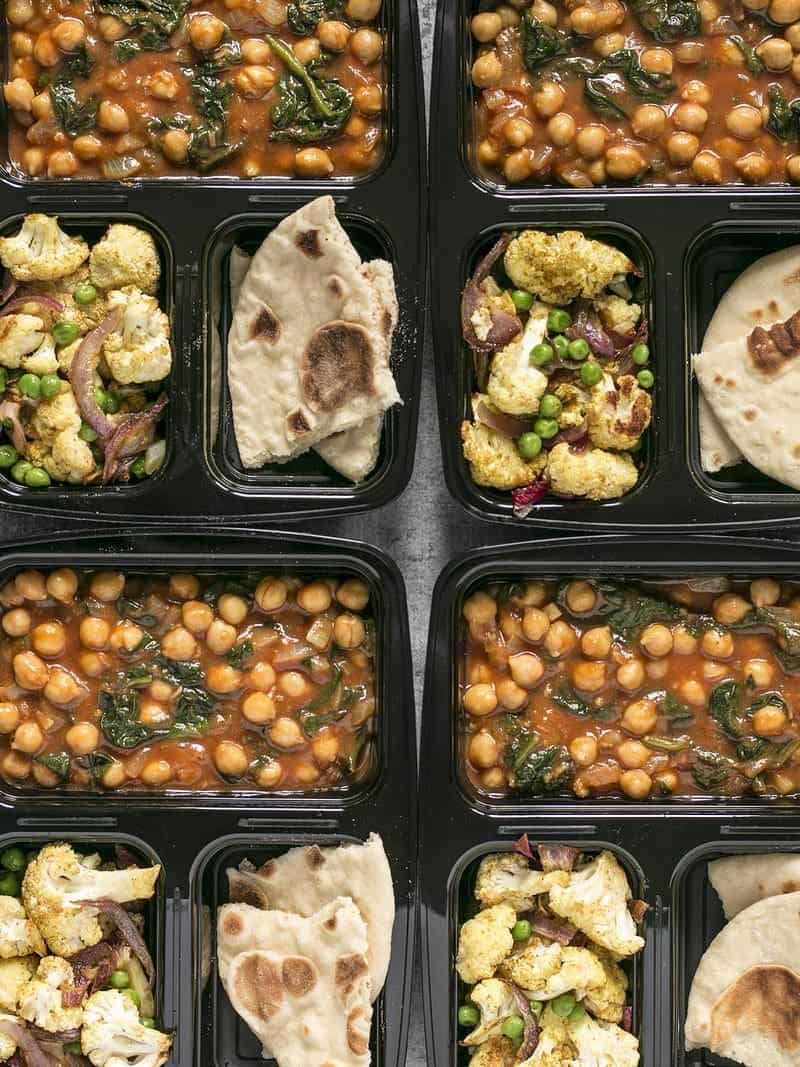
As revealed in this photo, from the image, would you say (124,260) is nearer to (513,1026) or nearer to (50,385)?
(50,385)

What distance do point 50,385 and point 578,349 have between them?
5.97 feet

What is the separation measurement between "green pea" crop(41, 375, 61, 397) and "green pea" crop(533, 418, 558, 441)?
1.66 m

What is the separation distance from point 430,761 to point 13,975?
5.40ft

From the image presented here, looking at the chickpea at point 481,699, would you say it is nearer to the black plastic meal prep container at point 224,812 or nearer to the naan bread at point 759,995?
the black plastic meal prep container at point 224,812

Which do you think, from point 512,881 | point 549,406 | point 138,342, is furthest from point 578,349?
point 512,881

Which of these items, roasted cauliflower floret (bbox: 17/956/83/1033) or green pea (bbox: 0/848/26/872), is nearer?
roasted cauliflower floret (bbox: 17/956/83/1033)

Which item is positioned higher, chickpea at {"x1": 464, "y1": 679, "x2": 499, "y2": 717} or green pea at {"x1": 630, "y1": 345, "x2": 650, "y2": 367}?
green pea at {"x1": 630, "y1": 345, "x2": 650, "y2": 367}

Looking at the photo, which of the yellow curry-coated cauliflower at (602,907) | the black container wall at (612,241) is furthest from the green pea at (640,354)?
the yellow curry-coated cauliflower at (602,907)

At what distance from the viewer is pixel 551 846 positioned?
404 centimetres

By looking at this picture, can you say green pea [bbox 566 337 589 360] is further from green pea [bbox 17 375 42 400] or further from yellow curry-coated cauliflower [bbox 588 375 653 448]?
green pea [bbox 17 375 42 400]

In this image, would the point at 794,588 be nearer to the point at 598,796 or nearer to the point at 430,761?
the point at 598,796

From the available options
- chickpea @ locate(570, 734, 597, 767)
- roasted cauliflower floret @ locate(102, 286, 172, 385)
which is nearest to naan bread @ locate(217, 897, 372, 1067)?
chickpea @ locate(570, 734, 597, 767)

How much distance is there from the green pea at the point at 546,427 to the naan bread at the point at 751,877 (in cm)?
167

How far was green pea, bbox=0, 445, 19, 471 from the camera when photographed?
13.1ft
